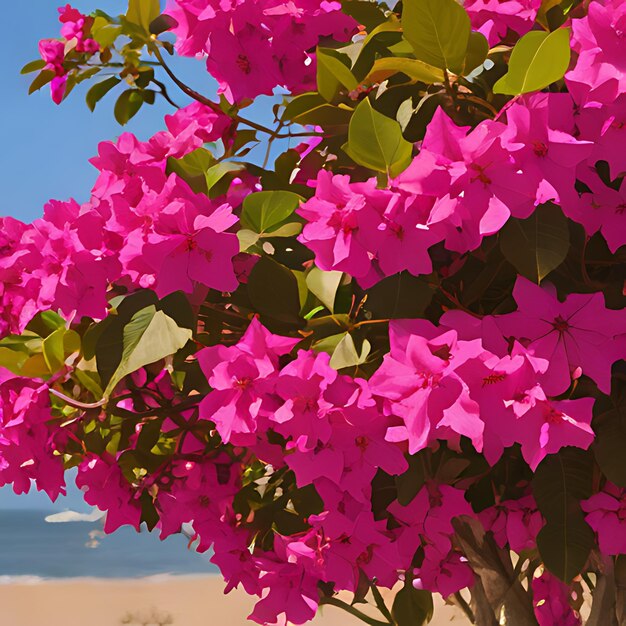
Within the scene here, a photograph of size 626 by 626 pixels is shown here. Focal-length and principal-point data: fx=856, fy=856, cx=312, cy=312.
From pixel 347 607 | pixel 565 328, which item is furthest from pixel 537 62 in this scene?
pixel 347 607

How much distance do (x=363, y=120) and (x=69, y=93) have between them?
962mm

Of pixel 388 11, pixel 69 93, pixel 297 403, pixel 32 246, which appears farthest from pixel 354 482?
pixel 69 93

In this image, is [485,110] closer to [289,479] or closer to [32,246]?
[32,246]

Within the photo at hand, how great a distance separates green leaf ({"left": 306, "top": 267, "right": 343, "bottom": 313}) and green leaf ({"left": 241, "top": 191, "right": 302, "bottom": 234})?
0.10 m

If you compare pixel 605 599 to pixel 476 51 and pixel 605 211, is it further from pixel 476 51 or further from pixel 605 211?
pixel 476 51

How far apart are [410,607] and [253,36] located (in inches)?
46.9

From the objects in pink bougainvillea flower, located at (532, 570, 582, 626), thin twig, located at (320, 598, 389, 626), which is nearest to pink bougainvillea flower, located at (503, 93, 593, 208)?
thin twig, located at (320, 598, 389, 626)

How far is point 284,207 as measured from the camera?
1212mm

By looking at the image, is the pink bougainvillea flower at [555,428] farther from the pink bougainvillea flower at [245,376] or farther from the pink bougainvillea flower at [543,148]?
the pink bougainvillea flower at [245,376]

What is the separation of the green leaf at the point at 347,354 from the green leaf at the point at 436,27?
1.22 ft

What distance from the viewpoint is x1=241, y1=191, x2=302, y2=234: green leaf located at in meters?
1.21

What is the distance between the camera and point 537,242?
39.8 inches

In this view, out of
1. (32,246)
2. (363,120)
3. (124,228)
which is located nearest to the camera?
(363,120)

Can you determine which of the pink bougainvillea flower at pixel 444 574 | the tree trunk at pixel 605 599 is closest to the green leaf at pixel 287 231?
the pink bougainvillea flower at pixel 444 574
